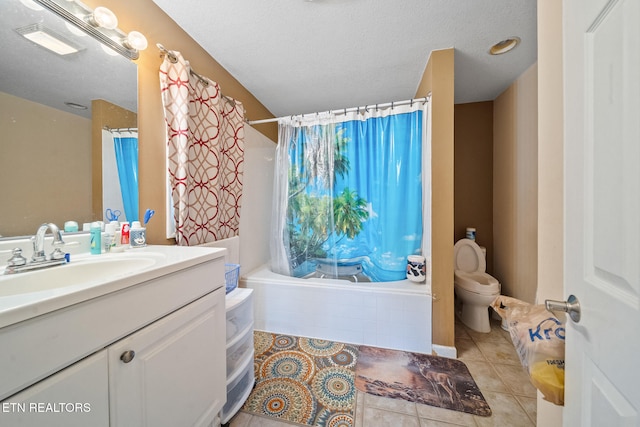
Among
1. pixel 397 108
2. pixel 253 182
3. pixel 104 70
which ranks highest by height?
pixel 397 108

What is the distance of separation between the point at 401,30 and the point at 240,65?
4.11 ft

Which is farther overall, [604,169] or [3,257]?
[3,257]

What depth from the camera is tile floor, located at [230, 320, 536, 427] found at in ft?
3.63

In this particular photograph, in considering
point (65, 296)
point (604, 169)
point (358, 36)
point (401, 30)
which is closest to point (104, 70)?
point (65, 296)

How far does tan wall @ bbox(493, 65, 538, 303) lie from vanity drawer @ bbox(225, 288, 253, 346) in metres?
2.26

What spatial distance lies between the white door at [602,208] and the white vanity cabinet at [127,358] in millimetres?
1130

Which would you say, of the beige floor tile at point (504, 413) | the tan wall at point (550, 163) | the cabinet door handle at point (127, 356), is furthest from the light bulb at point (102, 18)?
the beige floor tile at point (504, 413)

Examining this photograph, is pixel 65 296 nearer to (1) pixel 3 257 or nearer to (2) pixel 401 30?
A: (1) pixel 3 257

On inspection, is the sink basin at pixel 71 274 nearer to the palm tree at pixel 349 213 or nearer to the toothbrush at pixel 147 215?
the toothbrush at pixel 147 215

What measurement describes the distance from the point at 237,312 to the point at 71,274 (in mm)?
727

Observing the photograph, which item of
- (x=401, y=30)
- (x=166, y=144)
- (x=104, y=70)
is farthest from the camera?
(x=401, y=30)

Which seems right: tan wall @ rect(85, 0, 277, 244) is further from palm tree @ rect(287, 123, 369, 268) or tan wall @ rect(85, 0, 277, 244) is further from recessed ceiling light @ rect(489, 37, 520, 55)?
recessed ceiling light @ rect(489, 37, 520, 55)

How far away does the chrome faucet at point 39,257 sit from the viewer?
71 cm

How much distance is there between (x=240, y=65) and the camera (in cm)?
175
